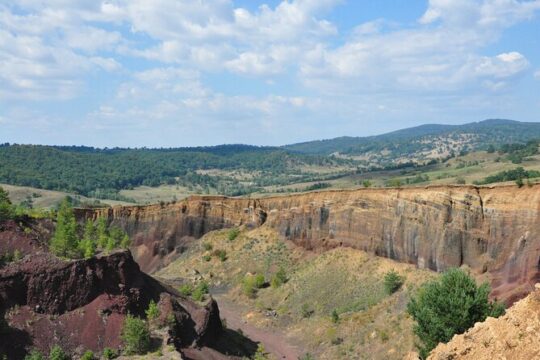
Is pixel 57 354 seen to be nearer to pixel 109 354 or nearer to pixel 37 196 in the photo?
pixel 109 354

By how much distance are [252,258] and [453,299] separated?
44.1 m

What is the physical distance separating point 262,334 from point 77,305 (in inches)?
855

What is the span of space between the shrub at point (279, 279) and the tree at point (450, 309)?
32.7 m

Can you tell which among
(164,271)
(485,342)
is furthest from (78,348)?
(164,271)

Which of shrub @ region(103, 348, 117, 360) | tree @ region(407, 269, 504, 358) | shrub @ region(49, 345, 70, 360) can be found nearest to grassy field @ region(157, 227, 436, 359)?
tree @ region(407, 269, 504, 358)

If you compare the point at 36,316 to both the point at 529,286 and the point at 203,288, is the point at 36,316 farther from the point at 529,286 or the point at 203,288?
the point at 529,286

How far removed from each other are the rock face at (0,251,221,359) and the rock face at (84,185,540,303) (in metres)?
24.6

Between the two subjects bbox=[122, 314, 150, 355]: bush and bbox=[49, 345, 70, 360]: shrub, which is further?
bbox=[122, 314, 150, 355]: bush

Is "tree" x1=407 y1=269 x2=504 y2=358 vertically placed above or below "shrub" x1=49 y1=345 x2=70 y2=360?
above

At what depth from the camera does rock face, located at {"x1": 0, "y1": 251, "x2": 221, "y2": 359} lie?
4241 cm

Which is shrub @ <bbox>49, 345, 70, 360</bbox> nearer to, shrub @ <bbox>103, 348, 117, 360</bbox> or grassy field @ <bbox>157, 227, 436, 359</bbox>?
shrub @ <bbox>103, 348, 117, 360</bbox>

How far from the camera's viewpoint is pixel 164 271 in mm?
84750

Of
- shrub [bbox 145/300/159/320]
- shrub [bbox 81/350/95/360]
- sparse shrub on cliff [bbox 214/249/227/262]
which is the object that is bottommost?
sparse shrub on cliff [bbox 214/249/227/262]

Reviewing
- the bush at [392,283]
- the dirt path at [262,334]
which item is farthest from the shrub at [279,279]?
the bush at [392,283]
